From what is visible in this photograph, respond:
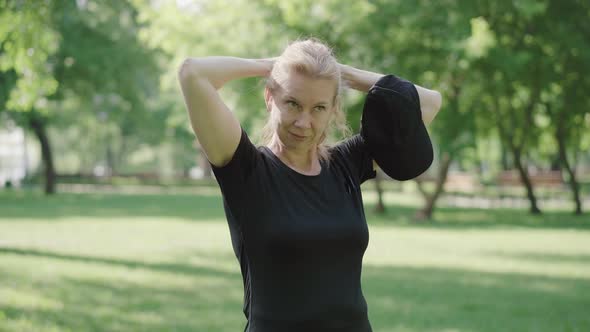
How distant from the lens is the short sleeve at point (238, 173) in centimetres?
225

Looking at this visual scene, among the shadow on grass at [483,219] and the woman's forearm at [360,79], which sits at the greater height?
the woman's forearm at [360,79]

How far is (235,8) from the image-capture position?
2306 cm

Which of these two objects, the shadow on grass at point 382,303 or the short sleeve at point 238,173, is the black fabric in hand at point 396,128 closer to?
the short sleeve at point 238,173

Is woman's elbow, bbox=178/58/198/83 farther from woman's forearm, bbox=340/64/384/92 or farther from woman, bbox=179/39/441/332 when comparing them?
woman's forearm, bbox=340/64/384/92

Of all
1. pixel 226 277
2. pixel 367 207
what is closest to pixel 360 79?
pixel 226 277

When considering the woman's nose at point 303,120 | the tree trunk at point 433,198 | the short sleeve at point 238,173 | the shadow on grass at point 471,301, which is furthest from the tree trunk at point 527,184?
the short sleeve at point 238,173

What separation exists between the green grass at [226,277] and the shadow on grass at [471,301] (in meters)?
0.02

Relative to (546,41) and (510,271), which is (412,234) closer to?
(510,271)

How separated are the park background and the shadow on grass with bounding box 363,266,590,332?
39 mm

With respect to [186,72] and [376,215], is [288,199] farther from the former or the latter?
[376,215]

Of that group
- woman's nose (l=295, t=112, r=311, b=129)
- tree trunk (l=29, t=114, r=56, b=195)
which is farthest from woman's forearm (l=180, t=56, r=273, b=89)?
tree trunk (l=29, t=114, r=56, b=195)

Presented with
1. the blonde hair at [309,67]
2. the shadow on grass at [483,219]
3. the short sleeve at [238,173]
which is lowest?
the shadow on grass at [483,219]

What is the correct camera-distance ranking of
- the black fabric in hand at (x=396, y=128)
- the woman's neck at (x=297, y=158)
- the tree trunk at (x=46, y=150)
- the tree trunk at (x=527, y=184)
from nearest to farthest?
1. the woman's neck at (x=297, y=158)
2. the black fabric in hand at (x=396, y=128)
3. the tree trunk at (x=527, y=184)
4. the tree trunk at (x=46, y=150)

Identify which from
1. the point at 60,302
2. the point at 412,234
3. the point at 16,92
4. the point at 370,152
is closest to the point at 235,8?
the point at 412,234
